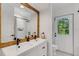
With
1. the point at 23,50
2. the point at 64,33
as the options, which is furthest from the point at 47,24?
the point at 23,50

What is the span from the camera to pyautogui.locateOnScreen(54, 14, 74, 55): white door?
122 inches

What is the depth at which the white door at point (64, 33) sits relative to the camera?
3.11 metres

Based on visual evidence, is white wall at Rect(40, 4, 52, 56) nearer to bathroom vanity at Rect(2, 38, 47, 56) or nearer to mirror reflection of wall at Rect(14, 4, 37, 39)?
mirror reflection of wall at Rect(14, 4, 37, 39)

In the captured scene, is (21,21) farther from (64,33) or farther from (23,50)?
(64,33)

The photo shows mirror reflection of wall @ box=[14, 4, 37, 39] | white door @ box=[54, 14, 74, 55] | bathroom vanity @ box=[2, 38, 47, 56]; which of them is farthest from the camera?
white door @ box=[54, 14, 74, 55]

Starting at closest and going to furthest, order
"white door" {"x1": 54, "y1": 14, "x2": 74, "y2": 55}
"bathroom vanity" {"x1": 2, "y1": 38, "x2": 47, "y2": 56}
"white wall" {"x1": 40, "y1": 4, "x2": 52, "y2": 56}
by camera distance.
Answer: "bathroom vanity" {"x1": 2, "y1": 38, "x2": 47, "y2": 56}
"white wall" {"x1": 40, "y1": 4, "x2": 52, "y2": 56}
"white door" {"x1": 54, "y1": 14, "x2": 74, "y2": 55}

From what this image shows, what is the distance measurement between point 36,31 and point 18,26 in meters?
0.97

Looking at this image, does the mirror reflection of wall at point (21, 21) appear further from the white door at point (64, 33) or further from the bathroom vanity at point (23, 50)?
the white door at point (64, 33)

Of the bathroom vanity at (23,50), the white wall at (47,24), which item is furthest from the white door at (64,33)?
the bathroom vanity at (23,50)

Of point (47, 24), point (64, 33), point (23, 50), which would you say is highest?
point (47, 24)

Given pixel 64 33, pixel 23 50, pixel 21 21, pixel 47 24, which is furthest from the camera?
pixel 64 33

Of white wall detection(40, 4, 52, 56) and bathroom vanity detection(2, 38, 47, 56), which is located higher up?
white wall detection(40, 4, 52, 56)

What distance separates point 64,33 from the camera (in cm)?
335

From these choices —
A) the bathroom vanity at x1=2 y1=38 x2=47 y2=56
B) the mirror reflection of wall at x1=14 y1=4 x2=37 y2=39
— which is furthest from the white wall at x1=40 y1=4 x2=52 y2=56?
the bathroom vanity at x1=2 y1=38 x2=47 y2=56
